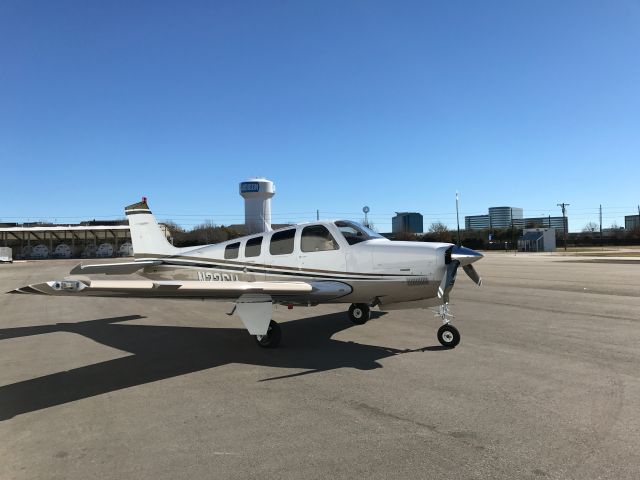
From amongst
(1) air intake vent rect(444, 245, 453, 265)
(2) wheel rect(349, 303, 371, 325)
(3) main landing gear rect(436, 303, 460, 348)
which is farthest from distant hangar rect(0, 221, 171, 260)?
(1) air intake vent rect(444, 245, 453, 265)

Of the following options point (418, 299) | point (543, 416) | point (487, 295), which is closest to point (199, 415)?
point (543, 416)

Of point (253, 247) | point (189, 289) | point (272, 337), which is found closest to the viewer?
point (189, 289)

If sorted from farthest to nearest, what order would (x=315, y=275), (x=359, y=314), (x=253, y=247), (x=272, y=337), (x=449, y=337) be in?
(x=359, y=314), (x=253, y=247), (x=315, y=275), (x=272, y=337), (x=449, y=337)

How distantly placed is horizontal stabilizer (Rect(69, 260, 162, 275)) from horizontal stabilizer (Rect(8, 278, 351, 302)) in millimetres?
3557

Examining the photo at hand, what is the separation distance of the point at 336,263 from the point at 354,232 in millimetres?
776

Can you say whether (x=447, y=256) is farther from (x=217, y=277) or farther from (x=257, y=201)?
(x=257, y=201)

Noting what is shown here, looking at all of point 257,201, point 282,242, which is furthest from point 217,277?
point 257,201

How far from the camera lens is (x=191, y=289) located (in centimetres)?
666

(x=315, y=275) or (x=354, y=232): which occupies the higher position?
(x=354, y=232)

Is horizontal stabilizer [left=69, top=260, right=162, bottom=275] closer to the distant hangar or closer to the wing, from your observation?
the wing

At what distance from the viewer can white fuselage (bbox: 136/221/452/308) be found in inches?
288

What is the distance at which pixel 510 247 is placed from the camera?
280ft

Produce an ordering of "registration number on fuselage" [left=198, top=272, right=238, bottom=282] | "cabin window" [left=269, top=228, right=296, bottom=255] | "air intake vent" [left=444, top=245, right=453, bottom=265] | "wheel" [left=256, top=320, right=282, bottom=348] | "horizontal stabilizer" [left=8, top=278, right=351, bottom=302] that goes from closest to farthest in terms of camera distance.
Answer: "horizontal stabilizer" [left=8, top=278, right=351, bottom=302] → "air intake vent" [left=444, top=245, right=453, bottom=265] → "wheel" [left=256, top=320, right=282, bottom=348] → "cabin window" [left=269, top=228, right=296, bottom=255] → "registration number on fuselage" [left=198, top=272, right=238, bottom=282]

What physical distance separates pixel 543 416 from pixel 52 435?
4.97 m
